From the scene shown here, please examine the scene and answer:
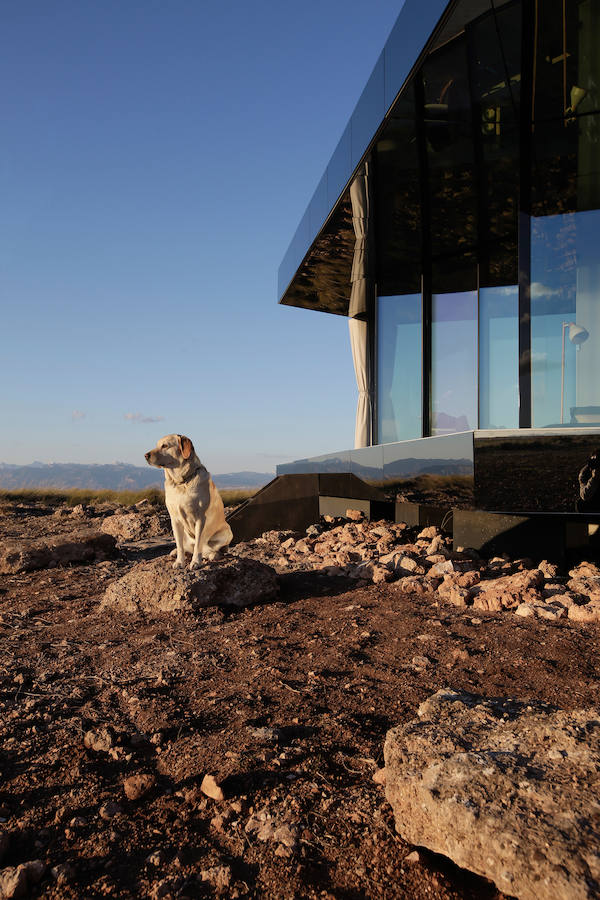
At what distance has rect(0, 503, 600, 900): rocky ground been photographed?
163 centimetres

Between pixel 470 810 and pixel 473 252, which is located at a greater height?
pixel 473 252

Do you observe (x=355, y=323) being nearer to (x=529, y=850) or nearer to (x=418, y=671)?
(x=418, y=671)

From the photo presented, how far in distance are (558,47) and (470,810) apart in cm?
667

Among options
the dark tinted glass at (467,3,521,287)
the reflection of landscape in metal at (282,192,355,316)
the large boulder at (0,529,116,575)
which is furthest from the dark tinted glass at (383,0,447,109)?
the large boulder at (0,529,116,575)

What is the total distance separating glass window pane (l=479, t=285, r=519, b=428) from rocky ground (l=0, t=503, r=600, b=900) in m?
2.52

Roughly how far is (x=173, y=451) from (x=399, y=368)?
5.78 metres

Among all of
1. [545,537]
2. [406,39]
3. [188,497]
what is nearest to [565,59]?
[406,39]

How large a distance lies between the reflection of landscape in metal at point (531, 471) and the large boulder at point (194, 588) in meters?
1.88

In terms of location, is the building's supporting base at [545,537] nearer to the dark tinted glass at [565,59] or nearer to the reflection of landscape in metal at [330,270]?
the dark tinted glass at [565,59]

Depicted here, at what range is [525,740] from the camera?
1828 mm

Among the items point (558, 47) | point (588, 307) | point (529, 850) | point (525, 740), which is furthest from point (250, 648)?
point (558, 47)

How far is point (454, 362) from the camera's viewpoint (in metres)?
8.38

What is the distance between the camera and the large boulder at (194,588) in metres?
4.47

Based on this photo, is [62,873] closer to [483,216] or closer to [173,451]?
[173,451]
